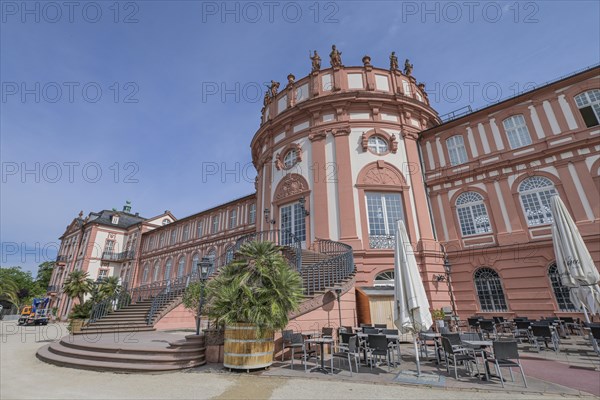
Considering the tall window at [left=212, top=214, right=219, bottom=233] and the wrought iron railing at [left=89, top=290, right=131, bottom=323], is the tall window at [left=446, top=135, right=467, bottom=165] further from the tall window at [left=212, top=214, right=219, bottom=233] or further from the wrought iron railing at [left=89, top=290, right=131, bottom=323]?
the tall window at [left=212, top=214, right=219, bottom=233]

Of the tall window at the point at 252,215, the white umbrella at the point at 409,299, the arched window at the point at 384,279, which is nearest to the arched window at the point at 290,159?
the arched window at the point at 384,279

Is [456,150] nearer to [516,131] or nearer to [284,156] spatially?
[516,131]

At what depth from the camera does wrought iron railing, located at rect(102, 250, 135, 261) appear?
38.9m

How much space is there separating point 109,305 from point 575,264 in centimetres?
1820

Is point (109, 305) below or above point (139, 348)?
above

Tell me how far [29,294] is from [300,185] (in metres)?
62.9

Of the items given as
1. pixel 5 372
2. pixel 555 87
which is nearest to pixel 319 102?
pixel 555 87

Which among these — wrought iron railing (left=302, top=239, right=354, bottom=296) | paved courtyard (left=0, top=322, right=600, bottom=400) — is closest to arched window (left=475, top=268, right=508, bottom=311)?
paved courtyard (left=0, top=322, right=600, bottom=400)

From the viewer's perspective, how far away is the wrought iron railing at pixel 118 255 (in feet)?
128

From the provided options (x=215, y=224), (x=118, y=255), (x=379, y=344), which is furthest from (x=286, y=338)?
(x=118, y=255)

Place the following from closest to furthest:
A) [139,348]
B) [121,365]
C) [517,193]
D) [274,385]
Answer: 1. [274,385]
2. [121,365]
3. [139,348]
4. [517,193]

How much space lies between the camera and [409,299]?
662cm

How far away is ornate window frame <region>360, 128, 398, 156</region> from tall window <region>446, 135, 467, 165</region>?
3184 mm

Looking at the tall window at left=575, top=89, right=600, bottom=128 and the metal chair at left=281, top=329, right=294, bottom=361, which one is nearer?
the metal chair at left=281, top=329, right=294, bottom=361
